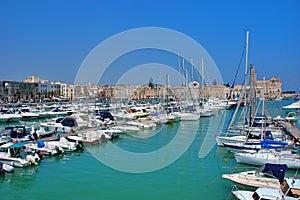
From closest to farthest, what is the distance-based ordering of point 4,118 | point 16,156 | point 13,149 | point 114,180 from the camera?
point 114,180
point 16,156
point 13,149
point 4,118

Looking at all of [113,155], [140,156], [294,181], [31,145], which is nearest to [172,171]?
[140,156]

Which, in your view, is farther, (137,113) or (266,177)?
(137,113)

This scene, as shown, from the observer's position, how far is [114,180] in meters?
14.6

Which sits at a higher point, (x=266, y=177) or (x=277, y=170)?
(x=277, y=170)

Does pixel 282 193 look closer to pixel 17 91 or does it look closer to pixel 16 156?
pixel 16 156

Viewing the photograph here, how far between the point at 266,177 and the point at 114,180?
277 inches

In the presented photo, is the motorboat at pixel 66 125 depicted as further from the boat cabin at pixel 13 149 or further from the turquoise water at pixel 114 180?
the boat cabin at pixel 13 149

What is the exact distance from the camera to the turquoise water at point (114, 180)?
12.5 metres

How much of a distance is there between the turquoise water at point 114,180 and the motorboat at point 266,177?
0.75m

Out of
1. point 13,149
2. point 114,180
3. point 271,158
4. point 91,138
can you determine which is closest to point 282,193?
point 271,158

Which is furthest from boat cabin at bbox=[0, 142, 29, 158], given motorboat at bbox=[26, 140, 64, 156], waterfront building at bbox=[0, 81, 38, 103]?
waterfront building at bbox=[0, 81, 38, 103]

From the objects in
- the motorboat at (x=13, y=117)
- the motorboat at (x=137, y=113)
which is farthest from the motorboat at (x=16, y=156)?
the motorboat at (x=13, y=117)

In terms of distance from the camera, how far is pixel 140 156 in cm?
1975

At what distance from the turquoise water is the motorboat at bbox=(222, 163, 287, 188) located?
2.44ft
